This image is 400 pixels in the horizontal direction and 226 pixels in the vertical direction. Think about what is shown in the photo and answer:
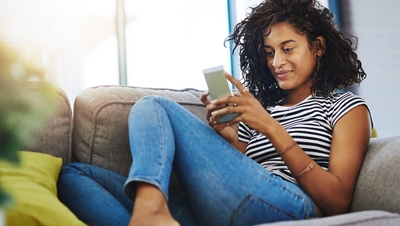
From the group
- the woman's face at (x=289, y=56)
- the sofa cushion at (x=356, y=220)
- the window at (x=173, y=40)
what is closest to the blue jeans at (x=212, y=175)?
the sofa cushion at (x=356, y=220)

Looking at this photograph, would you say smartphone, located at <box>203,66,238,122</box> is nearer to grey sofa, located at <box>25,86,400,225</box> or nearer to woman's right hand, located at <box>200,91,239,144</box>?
woman's right hand, located at <box>200,91,239,144</box>

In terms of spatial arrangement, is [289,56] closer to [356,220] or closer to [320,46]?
[320,46]

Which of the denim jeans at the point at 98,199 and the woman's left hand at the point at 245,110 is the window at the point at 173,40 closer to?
the denim jeans at the point at 98,199

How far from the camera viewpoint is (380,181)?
111 cm

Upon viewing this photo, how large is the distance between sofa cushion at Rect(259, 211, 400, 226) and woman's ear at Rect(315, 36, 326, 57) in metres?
0.64

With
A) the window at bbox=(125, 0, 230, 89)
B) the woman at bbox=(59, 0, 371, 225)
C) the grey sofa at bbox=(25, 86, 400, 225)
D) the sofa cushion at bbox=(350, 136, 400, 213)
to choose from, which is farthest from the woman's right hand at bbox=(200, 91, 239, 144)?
the window at bbox=(125, 0, 230, 89)

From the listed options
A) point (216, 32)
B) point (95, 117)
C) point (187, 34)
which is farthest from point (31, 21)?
point (95, 117)

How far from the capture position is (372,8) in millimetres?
3113

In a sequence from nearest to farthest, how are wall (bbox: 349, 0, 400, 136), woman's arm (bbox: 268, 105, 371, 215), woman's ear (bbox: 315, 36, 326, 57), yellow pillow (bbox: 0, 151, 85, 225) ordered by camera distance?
yellow pillow (bbox: 0, 151, 85, 225) → woman's arm (bbox: 268, 105, 371, 215) → woman's ear (bbox: 315, 36, 326, 57) → wall (bbox: 349, 0, 400, 136)

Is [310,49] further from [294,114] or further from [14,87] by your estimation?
[14,87]

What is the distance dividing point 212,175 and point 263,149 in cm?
35

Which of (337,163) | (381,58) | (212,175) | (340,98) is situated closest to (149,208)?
(212,175)

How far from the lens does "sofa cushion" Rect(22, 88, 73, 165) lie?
4.20 feet

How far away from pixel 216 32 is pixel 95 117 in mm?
2845
